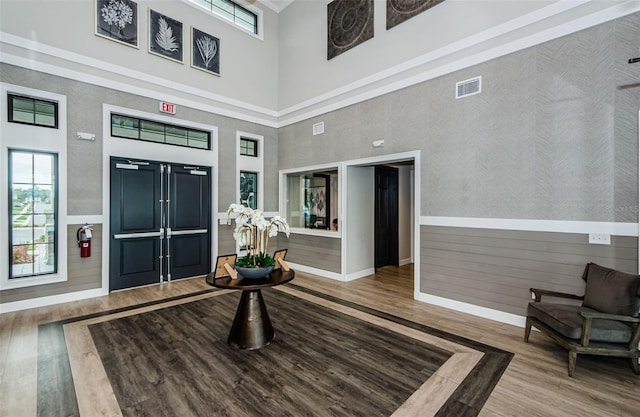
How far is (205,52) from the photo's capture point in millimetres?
5941

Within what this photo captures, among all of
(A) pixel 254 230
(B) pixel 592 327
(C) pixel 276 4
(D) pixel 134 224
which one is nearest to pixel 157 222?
(D) pixel 134 224

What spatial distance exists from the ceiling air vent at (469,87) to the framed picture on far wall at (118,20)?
5.43 metres

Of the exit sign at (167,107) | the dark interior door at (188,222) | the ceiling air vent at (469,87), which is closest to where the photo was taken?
the ceiling air vent at (469,87)

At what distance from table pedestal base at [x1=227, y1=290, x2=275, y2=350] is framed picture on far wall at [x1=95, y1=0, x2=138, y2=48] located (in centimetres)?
497

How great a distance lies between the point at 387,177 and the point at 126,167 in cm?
526

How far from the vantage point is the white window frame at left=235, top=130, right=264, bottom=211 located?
252 inches

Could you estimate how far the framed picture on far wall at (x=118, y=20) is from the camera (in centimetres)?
470

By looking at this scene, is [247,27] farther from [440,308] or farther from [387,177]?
[440,308]

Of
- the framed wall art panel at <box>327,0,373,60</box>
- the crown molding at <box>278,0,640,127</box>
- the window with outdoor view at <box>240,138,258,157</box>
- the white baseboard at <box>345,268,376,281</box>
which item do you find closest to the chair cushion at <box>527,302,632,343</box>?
the crown molding at <box>278,0,640,127</box>

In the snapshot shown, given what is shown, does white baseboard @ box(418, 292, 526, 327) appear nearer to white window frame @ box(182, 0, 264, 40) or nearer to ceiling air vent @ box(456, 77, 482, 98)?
ceiling air vent @ box(456, 77, 482, 98)

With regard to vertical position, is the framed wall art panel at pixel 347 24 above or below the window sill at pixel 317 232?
above

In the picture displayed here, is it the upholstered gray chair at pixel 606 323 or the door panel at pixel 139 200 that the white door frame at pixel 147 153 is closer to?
the door panel at pixel 139 200

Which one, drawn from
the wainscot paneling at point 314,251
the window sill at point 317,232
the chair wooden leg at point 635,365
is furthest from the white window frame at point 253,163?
the chair wooden leg at point 635,365

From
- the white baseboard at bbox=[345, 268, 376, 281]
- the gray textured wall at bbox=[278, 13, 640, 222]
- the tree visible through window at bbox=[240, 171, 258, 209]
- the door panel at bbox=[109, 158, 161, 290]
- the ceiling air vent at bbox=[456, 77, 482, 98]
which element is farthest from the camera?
the tree visible through window at bbox=[240, 171, 258, 209]
